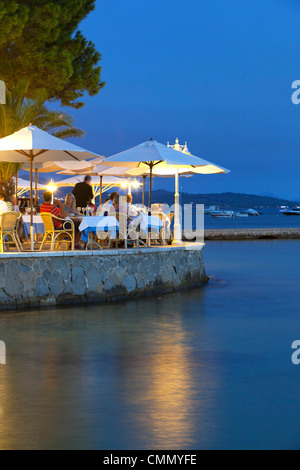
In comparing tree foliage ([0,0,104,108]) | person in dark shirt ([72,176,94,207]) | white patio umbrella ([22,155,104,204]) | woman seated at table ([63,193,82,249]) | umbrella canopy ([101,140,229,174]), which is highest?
tree foliage ([0,0,104,108])

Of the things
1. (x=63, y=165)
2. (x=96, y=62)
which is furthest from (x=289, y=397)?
(x=96, y=62)

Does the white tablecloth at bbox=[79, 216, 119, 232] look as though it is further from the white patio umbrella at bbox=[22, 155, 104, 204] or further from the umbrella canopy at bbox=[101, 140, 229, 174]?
the white patio umbrella at bbox=[22, 155, 104, 204]

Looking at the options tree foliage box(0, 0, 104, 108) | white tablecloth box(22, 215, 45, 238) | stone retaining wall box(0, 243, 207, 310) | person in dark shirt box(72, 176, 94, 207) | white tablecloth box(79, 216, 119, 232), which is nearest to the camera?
stone retaining wall box(0, 243, 207, 310)

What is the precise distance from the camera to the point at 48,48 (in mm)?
25016

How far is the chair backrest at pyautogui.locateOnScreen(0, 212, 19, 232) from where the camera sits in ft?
44.4

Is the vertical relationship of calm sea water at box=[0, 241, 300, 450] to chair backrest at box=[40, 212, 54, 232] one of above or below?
below

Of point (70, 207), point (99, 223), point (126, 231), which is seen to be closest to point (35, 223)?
point (70, 207)

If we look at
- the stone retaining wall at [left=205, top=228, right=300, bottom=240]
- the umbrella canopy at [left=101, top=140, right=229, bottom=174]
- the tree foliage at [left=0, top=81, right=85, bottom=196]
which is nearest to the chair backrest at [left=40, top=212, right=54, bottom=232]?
the umbrella canopy at [left=101, top=140, right=229, bottom=174]

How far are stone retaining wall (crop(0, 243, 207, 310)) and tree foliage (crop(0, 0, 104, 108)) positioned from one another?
1119cm

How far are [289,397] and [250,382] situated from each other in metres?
0.65

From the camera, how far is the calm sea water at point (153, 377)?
545cm

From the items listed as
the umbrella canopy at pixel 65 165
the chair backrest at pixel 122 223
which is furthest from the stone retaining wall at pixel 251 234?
the chair backrest at pixel 122 223

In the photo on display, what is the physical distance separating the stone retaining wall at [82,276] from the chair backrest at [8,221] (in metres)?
1.13

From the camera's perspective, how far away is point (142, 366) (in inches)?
308
